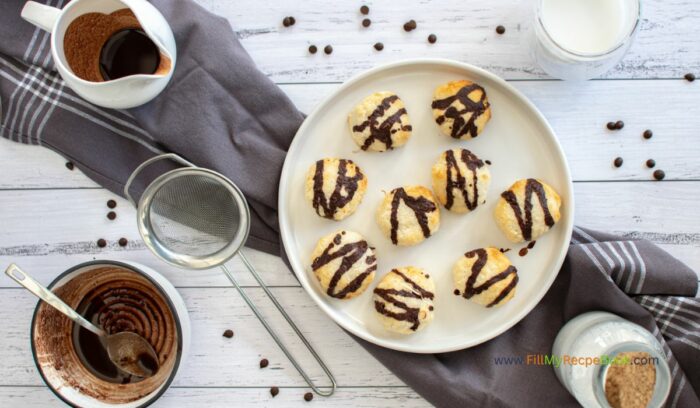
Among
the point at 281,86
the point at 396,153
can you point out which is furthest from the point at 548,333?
the point at 281,86

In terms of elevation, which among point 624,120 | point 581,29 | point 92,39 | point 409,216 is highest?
point 92,39

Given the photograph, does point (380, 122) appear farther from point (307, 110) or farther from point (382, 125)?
point (307, 110)

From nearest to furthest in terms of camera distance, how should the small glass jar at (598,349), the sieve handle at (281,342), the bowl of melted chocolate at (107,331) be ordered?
the small glass jar at (598,349) < the bowl of melted chocolate at (107,331) < the sieve handle at (281,342)

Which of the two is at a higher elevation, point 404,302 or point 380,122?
point 380,122

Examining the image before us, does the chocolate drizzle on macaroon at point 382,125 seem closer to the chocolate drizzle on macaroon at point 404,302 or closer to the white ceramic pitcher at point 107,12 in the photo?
the chocolate drizzle on macaroon at point 404,302

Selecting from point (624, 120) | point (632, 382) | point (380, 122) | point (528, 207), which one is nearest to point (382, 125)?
point (380, 122)

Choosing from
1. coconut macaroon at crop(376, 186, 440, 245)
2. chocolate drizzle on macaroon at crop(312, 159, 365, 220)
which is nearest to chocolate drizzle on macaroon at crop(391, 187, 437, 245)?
coconut macaroon at crop(376, 186, 440, 245)

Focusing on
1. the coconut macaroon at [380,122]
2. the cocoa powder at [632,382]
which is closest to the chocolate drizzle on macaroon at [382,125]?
the coconut macaroon at [380,122]

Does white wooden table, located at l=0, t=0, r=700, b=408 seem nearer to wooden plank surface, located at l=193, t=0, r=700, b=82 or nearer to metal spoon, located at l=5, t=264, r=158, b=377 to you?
wooden plank surface, located at l=193, t=0, r=700, b=82
